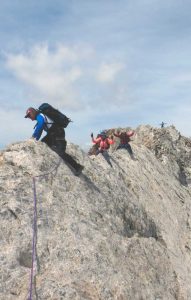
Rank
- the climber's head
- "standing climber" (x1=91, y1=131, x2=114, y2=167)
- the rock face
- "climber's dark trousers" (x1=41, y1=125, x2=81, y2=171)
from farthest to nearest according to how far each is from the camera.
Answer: "standing climber" (x1=91, y1=131, x2=114, y2=167) → "climber's dark trousers" (x1=41, y1=125, x2=81, y2=171) → the climber's head → the rock face

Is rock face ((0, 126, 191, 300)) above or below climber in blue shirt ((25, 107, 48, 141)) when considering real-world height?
below

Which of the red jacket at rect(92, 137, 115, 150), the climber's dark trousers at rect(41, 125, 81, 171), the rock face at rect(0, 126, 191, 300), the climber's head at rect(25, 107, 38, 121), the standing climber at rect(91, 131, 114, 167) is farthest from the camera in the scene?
the red jacket at rect(92, 137, 115, 150)

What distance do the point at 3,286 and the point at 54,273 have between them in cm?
186

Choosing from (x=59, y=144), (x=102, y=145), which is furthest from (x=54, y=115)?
(x=102, y=145)

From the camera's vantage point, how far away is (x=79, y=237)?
1631cm

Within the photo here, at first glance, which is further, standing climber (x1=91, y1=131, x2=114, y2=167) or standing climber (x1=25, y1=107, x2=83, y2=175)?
standing climber (x1=91, y1=131, x2=114, y2=167)

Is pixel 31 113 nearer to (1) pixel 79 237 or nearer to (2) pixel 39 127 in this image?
(2) pixel 39 127

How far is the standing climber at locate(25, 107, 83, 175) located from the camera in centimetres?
1869

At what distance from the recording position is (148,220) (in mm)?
23281

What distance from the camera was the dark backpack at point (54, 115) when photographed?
61.5 feet

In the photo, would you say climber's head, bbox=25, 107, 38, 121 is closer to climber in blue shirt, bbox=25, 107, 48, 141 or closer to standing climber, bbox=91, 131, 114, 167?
climber in blue shirt, bbox=25, 107, 48, 141

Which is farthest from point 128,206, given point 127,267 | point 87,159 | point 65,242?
point 65,242

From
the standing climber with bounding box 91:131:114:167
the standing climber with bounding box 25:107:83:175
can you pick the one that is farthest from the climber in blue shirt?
the standing climber with bounding box 91:131:114:167

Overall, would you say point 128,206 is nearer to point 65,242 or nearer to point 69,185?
point 69,185
